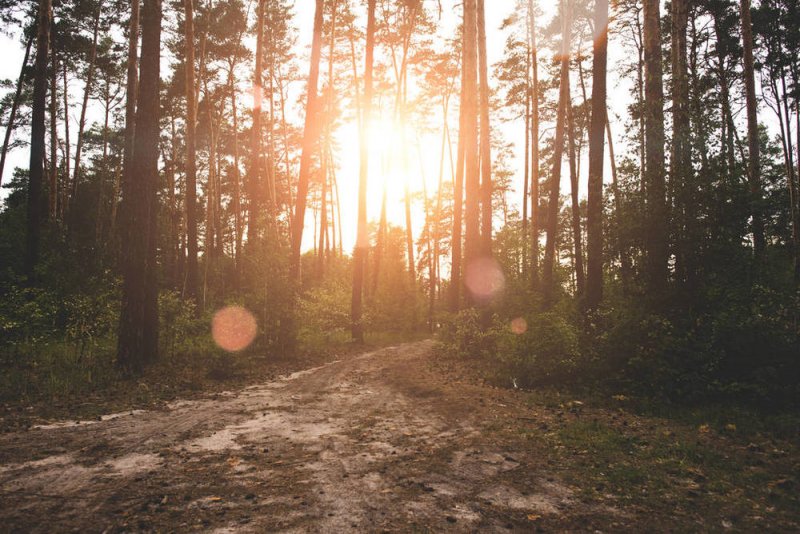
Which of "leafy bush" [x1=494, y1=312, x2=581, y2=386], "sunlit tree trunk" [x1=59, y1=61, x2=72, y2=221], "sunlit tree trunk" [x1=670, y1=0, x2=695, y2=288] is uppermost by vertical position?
"sunlit tree trunk" [x1=59, y1=61, x2=72, y2=221]

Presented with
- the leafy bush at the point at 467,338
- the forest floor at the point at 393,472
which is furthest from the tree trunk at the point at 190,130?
the forest floor at the point at 393,472

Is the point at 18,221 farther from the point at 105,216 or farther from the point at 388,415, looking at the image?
the point at 388,415

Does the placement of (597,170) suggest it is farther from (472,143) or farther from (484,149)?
(472,143)

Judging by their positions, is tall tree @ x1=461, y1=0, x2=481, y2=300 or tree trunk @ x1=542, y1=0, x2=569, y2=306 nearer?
tall tree @ x1=461, y1=0, x2=481, y2=300

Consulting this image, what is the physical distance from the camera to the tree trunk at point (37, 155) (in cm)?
1282

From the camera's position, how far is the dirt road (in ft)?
9.59

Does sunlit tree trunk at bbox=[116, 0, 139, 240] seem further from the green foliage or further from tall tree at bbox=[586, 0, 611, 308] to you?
tall tree at bbox=[586, 0, 611, 308]

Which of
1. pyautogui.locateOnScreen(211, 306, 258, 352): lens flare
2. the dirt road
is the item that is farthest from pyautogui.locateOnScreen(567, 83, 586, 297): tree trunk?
the dirt road

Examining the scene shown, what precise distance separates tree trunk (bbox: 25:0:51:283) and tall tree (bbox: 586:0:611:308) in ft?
51.9

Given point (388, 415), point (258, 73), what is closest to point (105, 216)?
point (258, 73)

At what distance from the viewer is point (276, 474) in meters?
3.81

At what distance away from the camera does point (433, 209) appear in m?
33.9

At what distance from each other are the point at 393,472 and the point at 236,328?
34.0ft

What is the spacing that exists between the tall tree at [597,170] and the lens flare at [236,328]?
9748 mm
